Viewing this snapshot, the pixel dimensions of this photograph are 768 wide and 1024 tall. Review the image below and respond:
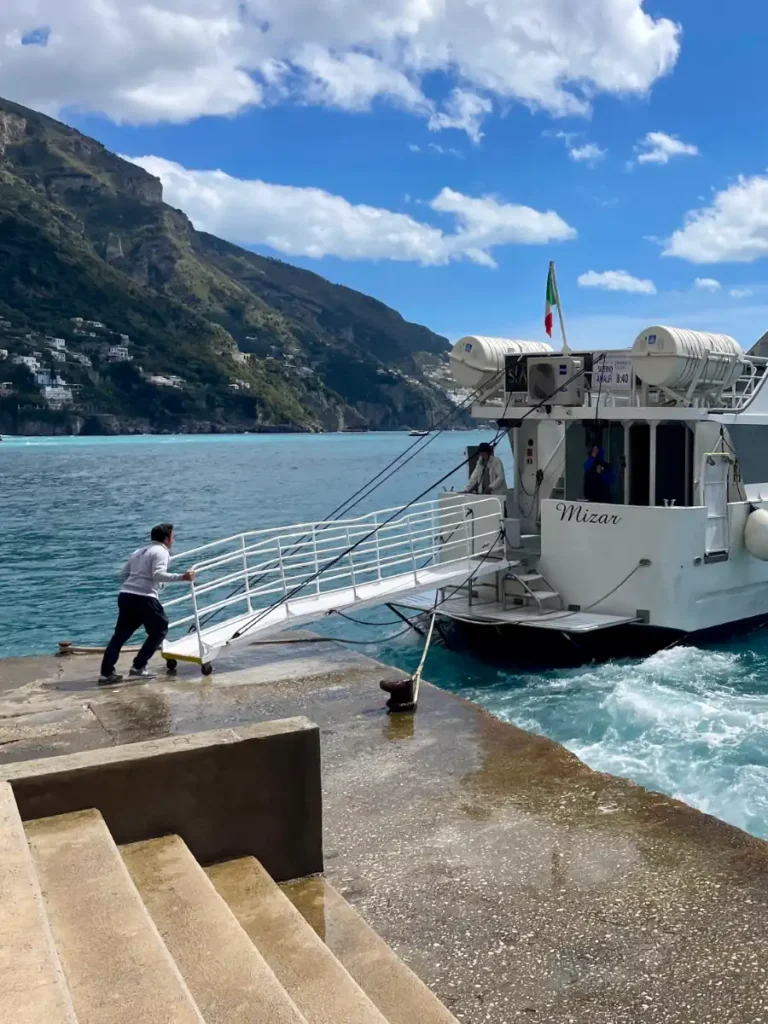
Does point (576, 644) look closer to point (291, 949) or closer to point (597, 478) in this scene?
point (597, 478)

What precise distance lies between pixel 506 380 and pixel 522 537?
2.72 m

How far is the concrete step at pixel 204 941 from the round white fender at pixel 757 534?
40.2 feet

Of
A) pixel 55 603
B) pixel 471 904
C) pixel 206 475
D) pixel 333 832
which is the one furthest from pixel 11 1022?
pixel 206 475

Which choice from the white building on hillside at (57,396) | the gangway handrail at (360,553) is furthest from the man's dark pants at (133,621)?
the white building on hillside at (57,396)

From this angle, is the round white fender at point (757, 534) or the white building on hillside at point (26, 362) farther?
the white building on hillside at point (26, 362)

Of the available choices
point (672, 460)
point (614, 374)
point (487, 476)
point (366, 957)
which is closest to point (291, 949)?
point (366, 957)

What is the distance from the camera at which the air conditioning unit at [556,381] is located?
15.5 meters

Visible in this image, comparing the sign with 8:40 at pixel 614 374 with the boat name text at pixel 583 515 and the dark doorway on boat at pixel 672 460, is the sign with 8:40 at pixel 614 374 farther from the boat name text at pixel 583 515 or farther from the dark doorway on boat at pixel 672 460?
the boat name text at pixel 583 515

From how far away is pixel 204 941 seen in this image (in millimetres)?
4055

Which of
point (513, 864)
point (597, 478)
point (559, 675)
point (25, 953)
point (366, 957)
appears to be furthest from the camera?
point (597, 478)

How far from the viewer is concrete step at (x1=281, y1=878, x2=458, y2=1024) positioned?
4.26 meters

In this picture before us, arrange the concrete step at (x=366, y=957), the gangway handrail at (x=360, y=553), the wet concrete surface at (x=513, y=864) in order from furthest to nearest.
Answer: the gangway handrail at (x=360, y=553) → the wet concrete surface at (x=513, y=864) → the concrete step at (x=366, y=957)

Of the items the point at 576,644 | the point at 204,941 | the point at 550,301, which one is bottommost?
the point at 576,644

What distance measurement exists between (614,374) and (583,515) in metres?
2.57
